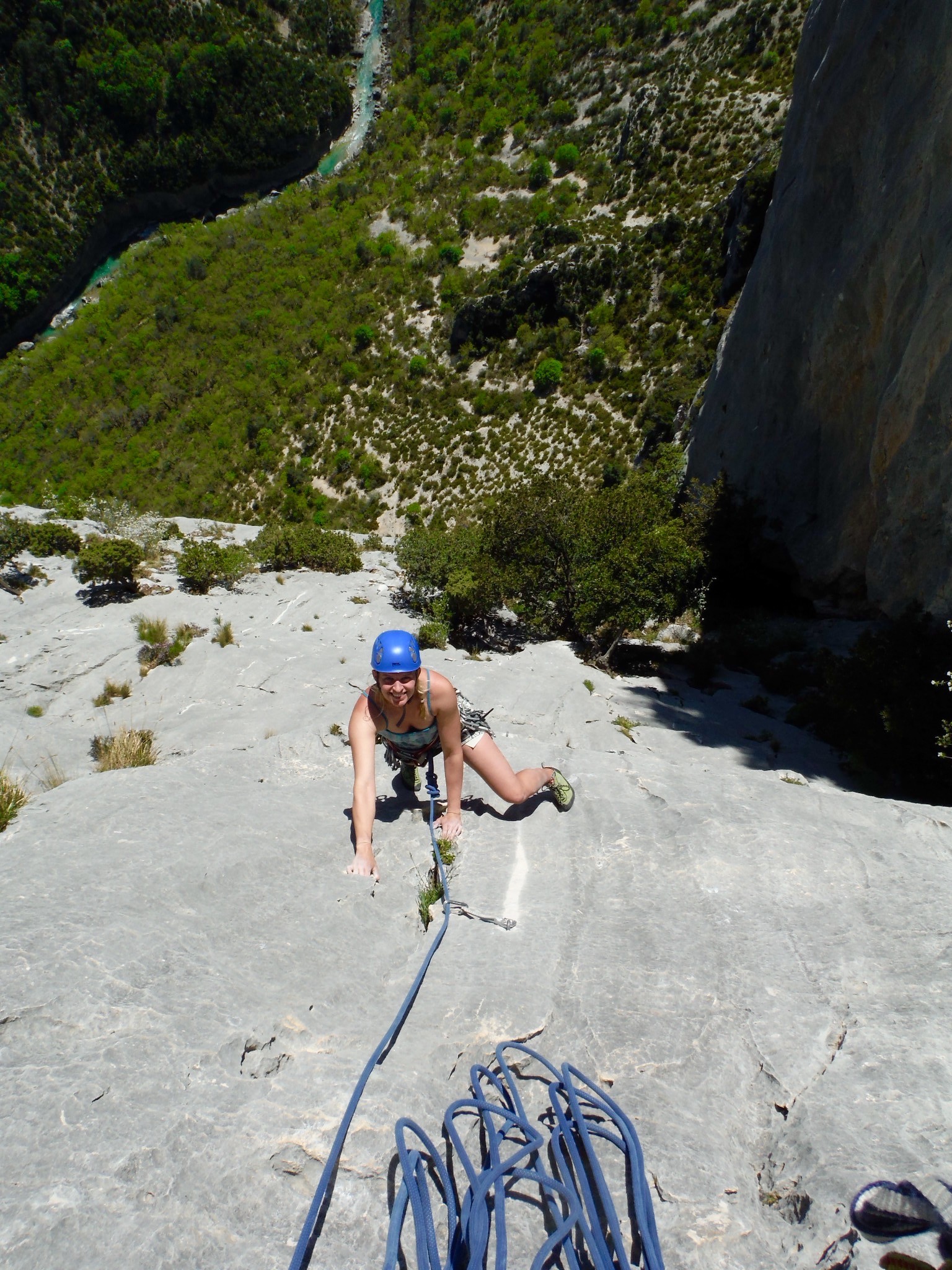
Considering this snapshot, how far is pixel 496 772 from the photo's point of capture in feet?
15.5

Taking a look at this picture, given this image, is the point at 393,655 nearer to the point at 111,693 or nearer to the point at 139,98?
the point at 111,693

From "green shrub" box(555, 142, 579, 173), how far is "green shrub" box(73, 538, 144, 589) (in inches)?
2146

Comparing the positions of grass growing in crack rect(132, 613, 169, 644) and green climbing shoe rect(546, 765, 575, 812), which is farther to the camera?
grass growing in crack rect(132, 613, 169, 644)

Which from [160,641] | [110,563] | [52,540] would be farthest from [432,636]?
[52,540]

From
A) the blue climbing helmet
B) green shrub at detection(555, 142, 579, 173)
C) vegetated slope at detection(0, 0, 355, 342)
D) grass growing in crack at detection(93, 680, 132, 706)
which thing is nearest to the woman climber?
the blue climbing helmet

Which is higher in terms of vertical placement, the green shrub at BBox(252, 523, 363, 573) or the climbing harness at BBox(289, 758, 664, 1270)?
the green shrub at BBox(252, 523, 363, 573)

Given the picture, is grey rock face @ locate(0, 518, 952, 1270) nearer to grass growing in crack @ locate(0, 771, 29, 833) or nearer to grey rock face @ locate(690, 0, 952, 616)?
grass growing in crack @ locate(0, 771, 29, 833)

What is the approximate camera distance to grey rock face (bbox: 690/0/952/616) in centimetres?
1061

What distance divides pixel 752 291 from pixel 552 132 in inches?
1867

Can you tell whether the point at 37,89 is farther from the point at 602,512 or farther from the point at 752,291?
the point at 602,512

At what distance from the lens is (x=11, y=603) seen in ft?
44.4

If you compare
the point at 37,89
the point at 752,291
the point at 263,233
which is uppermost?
the point at 37,89

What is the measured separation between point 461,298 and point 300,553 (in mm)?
38624

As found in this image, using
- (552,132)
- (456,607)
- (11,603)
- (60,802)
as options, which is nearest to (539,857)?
(60,802)
